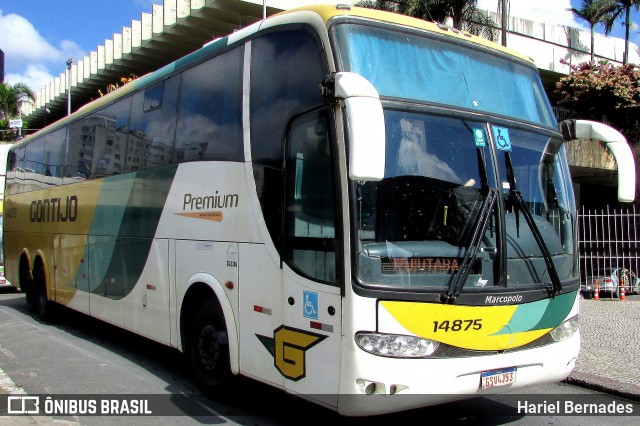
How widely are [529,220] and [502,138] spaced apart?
73 centimetres

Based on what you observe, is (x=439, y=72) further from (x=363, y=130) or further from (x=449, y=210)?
(x=363, y=130)

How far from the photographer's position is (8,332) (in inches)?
414

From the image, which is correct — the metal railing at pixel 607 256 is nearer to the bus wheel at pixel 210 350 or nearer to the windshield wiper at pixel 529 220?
the windshield wiper at pixel 529 220

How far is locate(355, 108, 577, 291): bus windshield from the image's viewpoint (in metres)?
4.50

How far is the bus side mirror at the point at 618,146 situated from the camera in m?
5.49

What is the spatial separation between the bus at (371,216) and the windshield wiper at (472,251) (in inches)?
0.5

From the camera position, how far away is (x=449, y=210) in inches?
187

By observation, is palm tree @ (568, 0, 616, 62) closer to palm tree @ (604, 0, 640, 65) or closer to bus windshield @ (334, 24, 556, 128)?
palm tree @ (604, 0, 640, 65)

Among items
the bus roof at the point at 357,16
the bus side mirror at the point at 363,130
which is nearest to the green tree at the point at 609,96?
the bus roof at the point at 357,16

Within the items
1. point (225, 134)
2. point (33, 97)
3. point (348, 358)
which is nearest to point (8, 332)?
point (225, 134)

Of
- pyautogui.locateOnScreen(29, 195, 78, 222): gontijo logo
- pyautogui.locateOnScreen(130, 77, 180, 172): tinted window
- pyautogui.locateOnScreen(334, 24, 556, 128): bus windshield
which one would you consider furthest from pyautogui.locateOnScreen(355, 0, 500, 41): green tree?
pyautogui.locateOnScreen(334, 24, 556, 128): bus windshield

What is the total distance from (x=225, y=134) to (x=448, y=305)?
9.55 feet

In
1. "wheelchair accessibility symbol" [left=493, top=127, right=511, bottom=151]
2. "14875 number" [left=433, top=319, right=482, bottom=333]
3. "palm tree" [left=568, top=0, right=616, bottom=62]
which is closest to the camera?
"14875 number" [left=433, top=319, right=482, bottom=333]

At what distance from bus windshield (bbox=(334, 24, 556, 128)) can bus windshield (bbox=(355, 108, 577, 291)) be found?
24cm
